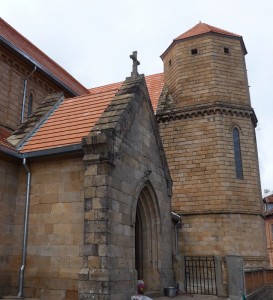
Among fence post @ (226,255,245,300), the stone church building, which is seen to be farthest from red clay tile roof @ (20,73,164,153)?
fence post @ (226,255,245,300)

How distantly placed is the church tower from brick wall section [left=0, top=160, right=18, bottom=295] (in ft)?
35.9

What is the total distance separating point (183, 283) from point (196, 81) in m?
12.3

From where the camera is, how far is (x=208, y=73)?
70.1 ft

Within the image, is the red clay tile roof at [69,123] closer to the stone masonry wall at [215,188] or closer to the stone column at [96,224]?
the stone column at [96,224]

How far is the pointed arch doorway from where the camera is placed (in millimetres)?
11656

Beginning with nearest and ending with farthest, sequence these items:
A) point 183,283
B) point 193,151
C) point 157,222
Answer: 1. point 157,222
2. point 183,283
3. point 193,151

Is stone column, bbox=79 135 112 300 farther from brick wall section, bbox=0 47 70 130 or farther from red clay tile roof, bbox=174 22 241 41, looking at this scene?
red clay tile roof, bbox=174 22 241 41

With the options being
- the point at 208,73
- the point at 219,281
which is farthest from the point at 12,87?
the point at 208,73

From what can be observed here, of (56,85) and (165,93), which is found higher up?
(165,93)

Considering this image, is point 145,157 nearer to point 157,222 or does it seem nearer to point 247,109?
point 157,222

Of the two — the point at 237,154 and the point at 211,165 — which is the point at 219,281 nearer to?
the point at 211,165

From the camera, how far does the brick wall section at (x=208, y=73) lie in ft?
69.1

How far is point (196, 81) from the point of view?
21594 millimetres

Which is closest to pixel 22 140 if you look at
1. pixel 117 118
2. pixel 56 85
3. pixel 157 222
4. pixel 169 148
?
pixel 117 118
